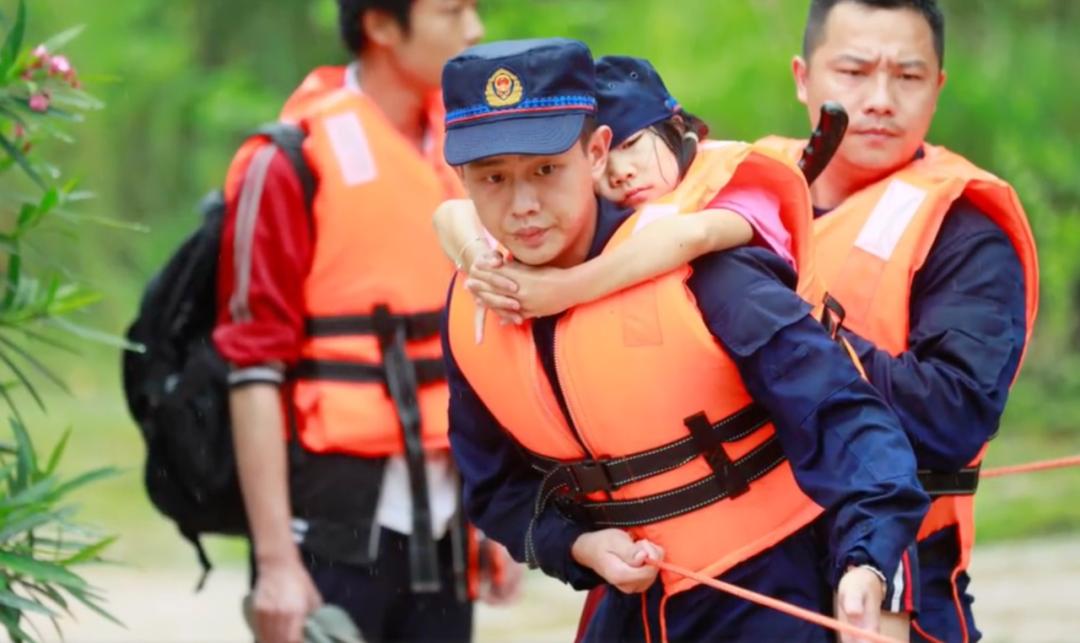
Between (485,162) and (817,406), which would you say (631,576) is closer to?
(817,406)

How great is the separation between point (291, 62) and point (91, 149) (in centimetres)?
158

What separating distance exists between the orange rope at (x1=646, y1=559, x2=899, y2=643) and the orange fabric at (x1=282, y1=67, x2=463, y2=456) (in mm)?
1396

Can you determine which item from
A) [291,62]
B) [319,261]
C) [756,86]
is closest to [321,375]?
[319,261]

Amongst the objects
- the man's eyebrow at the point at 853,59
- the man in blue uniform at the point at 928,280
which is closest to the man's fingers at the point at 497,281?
the man in blue uniform at the point at 928,280

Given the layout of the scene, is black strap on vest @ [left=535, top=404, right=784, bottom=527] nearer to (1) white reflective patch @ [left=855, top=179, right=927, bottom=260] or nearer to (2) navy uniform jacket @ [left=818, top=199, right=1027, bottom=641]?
(2) navy uniform jacket @ [left=818, top=199, right=1027, bottom=641]

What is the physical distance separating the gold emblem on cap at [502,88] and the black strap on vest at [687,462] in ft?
1.97

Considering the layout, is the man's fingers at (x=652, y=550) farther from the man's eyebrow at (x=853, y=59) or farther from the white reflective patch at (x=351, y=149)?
the white reflective patch at (x=351, y=149)

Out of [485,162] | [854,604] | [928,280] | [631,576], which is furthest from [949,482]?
[485,162]

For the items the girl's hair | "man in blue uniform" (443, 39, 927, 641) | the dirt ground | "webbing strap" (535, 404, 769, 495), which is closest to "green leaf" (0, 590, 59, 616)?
"man in blue uniform" (443, 39, 927, 641)

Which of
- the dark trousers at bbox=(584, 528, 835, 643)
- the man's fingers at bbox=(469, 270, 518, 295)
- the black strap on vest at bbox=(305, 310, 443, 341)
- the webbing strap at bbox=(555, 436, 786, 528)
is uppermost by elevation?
the man's fingers at bbox=(469, 270, 518, 295)

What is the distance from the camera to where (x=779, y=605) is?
3076mm

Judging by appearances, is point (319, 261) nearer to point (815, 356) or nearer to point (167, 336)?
point (167, 336)

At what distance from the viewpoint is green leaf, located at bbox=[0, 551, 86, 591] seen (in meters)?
3.73

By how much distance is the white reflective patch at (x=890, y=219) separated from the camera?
370 cm
